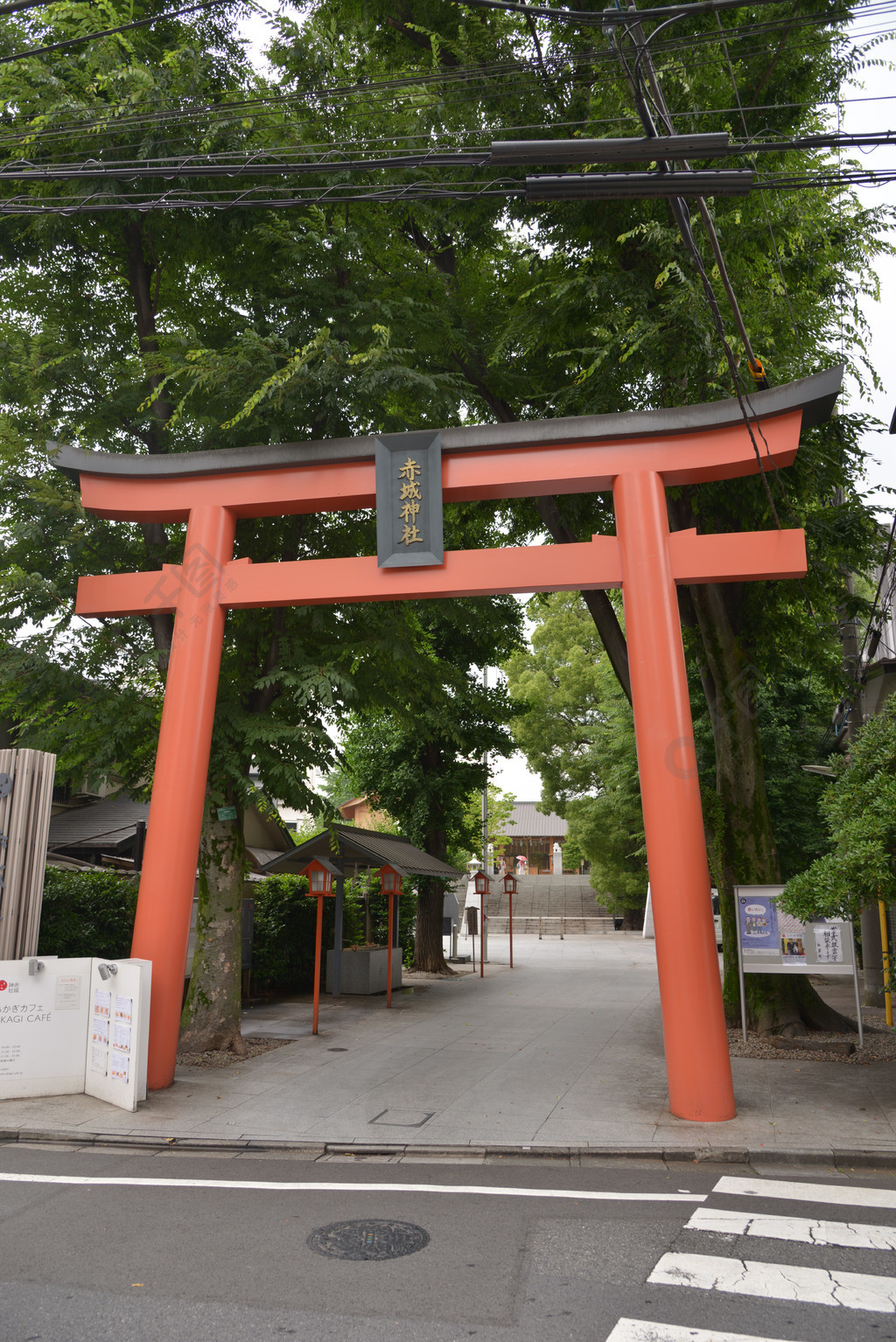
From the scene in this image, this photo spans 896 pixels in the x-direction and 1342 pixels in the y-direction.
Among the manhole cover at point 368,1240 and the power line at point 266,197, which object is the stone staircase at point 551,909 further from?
the manhole cover at point 368,1240

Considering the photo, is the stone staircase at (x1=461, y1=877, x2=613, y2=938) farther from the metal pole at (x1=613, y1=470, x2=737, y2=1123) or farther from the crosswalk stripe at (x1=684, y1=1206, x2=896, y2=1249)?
the crosswalk stripe at (x1=684, y1=1206, x2=896, y2=1249)

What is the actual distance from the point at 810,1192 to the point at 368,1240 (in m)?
3.23

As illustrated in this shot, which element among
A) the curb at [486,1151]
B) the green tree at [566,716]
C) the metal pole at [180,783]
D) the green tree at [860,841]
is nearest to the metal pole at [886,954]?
the green tree at [860,841]

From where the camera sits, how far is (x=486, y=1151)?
7570mm

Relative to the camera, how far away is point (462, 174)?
1248 centimetres

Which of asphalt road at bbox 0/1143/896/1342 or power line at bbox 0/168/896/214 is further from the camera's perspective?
power line at bbox 0/168/896/214

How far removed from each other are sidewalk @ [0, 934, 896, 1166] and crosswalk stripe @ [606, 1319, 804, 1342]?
3296 mm

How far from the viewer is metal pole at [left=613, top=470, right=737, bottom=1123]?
27.2 ft

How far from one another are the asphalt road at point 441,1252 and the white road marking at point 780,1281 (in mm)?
13

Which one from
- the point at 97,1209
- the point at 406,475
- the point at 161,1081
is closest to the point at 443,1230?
the point at 97,1209

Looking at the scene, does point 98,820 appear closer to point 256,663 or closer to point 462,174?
point 256,663

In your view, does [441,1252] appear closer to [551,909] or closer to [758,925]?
[758,925]

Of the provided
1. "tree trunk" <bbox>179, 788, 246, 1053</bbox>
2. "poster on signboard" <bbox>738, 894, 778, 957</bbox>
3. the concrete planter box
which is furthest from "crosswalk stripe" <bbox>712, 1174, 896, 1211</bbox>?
the concrete planter box

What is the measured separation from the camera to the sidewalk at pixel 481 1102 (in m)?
7.67
